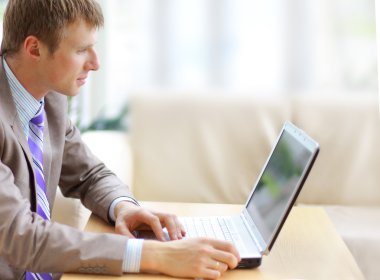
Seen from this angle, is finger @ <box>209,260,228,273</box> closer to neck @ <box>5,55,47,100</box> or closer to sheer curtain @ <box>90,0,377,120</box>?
neck @ <box>5,55,47,100</box>

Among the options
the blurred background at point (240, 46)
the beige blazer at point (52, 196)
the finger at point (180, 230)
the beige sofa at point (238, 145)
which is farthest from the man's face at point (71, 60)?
the blurred background at point (240, 46)

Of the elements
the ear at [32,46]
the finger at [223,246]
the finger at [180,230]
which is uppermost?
the ear at [32,46]

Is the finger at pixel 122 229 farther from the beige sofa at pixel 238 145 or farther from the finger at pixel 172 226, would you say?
the beige sofa at pixel 238 145

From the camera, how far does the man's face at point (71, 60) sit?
138cm

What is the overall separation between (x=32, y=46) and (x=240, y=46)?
1482mm

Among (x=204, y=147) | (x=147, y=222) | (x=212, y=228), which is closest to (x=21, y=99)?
(x=147, y=222)

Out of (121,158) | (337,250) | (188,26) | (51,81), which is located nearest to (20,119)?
(51,81)

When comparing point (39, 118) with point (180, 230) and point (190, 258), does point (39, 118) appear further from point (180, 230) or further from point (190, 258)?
point (190, 258)

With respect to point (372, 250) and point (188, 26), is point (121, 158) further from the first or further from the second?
point (372, 250)

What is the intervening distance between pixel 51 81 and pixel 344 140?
1476 mm

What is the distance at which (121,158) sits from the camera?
243cm

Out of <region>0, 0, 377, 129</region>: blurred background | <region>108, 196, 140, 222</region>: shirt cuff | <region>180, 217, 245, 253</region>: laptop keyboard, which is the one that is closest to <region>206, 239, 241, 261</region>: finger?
<region>180, 217, 245, 253</region>: laptop keyboard

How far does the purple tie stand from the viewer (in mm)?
1437

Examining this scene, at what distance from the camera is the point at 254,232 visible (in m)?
1.38
